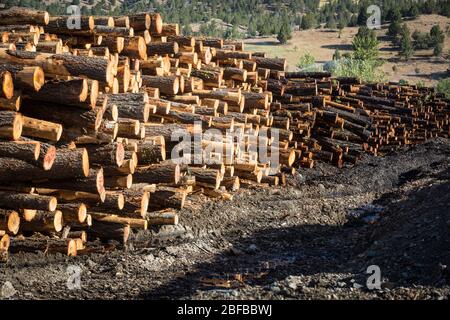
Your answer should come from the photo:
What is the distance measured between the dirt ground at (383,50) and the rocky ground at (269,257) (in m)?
44.4

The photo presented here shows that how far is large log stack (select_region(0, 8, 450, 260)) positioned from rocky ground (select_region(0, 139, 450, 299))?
18.6 inches

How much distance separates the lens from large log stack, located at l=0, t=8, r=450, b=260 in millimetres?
7070

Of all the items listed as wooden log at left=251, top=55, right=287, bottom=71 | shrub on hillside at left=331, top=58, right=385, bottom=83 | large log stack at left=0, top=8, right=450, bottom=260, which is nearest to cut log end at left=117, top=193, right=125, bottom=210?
large log stack at left=0, top=8, right=450, bottom=260

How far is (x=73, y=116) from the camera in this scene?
7.26 m

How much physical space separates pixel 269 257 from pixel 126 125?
2.99 meters

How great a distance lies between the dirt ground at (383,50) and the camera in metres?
55.4

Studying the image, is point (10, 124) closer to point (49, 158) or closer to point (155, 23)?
point (49, 158)

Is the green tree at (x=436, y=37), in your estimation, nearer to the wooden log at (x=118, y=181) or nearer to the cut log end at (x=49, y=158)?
the wooden log at (x=118, y=181)

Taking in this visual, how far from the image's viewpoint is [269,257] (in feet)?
27.1

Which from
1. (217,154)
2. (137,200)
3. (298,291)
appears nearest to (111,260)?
(137,200)

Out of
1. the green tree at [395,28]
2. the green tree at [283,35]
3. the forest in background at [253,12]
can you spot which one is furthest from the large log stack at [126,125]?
the green tree at [395,28]

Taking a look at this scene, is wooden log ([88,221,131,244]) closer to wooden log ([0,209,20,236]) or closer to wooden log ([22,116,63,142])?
wooden log ([0,209,20,236])
